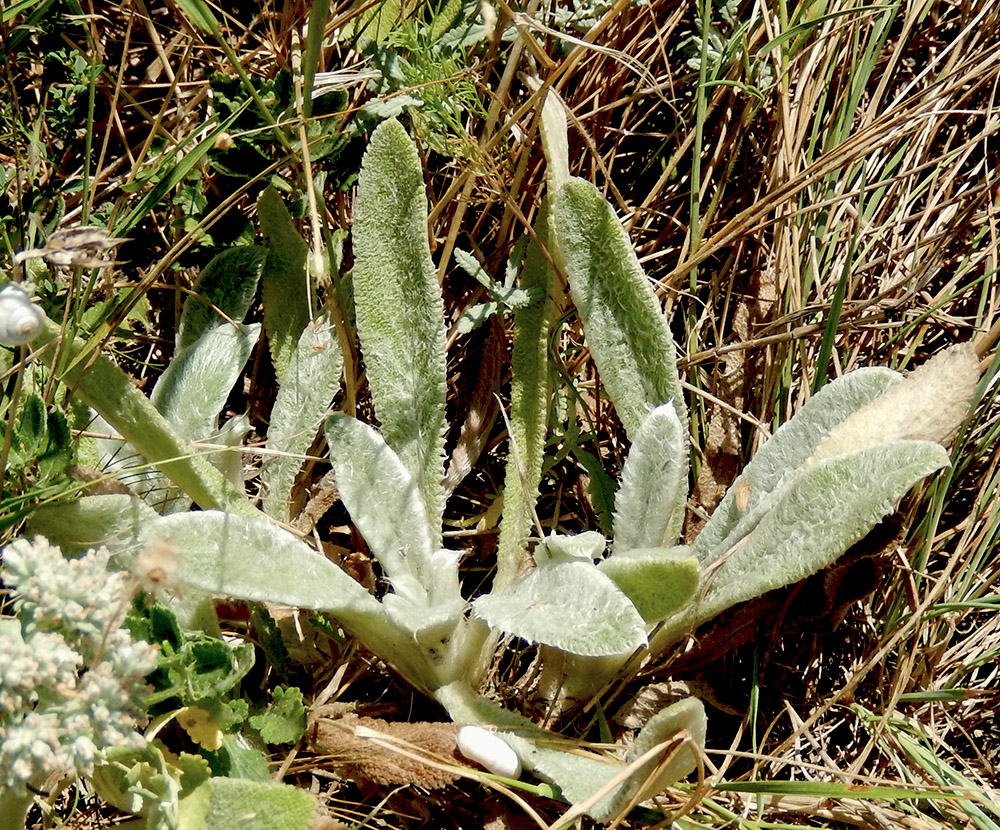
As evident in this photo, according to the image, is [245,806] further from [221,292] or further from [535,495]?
[221,292]

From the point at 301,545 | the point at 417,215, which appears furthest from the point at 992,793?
the point at 417,215

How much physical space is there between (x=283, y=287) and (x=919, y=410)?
1.08 meters

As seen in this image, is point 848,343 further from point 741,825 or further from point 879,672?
point 741,825

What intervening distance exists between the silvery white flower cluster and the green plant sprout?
0.96ft

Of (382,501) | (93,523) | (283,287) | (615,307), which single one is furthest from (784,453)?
(93,523)

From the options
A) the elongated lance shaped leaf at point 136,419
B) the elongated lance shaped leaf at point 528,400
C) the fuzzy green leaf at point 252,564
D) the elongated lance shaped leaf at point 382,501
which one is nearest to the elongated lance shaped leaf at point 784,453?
the elongated lance shaped leaf at point 528,400

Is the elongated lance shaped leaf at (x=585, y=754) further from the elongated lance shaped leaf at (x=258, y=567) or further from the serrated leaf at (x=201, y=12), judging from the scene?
the serrated leaf at (x=201, y=12)

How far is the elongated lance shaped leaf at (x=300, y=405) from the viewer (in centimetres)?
164

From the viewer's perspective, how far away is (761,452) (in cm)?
160

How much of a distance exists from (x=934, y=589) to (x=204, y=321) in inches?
52.2

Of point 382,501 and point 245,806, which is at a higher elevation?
point 382,501

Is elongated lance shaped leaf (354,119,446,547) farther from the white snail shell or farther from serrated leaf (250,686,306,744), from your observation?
the white snail shell

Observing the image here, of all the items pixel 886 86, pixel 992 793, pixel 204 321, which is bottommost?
pixel 992 793

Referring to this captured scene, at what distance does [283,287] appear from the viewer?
5.73 feet
